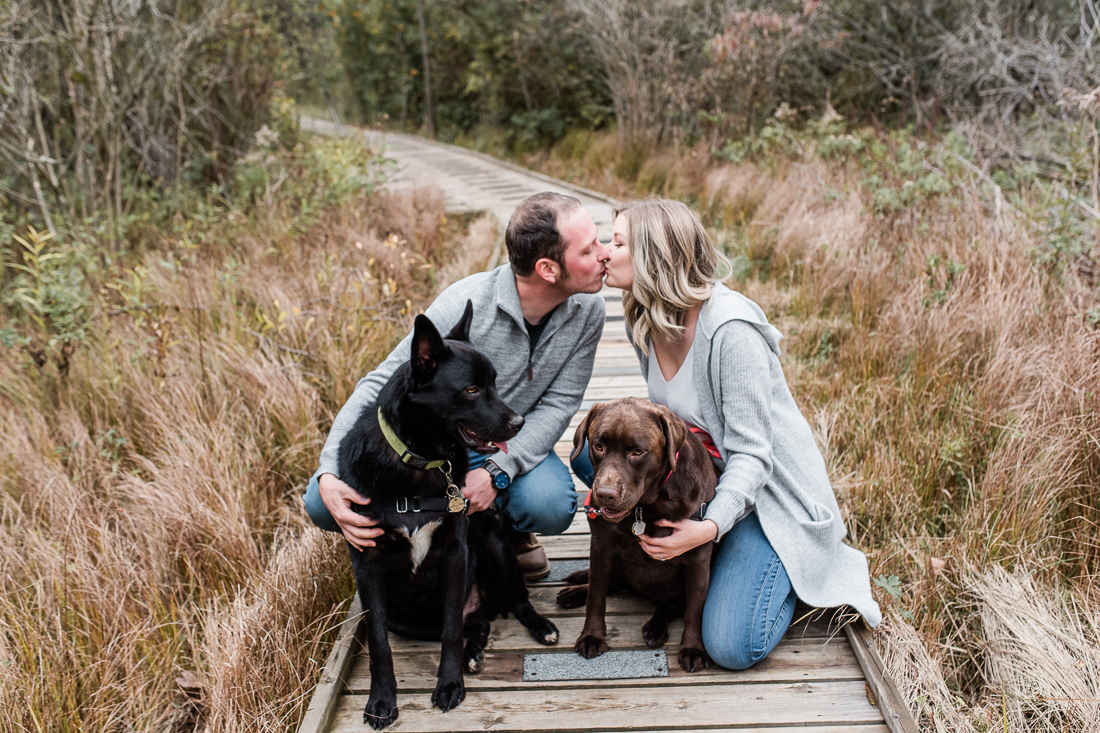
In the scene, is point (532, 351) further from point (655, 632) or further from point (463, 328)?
point (655, 632)

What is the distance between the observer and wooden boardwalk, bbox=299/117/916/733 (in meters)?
2.19

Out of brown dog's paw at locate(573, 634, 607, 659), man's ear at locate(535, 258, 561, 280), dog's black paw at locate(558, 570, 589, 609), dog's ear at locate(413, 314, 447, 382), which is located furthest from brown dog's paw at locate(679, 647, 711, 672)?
man's ear at locate(535, 258, 561, 280)

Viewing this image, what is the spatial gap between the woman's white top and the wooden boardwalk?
0.77 metres

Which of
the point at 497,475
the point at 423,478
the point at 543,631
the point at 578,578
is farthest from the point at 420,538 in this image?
the point at 578,578

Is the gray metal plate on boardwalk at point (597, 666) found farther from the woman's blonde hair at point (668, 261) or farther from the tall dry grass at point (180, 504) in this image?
the woman's blonde hair at point (668, 261)

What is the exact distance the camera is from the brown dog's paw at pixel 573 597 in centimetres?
278

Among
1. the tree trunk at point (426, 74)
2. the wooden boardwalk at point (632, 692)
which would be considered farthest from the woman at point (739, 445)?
the tree trunk at point (426, 74)

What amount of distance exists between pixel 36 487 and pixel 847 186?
23.0ft

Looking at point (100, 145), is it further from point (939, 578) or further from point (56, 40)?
point (939, 578)

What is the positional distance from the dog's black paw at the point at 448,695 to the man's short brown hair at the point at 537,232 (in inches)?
59.3

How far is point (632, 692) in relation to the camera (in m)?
2.30

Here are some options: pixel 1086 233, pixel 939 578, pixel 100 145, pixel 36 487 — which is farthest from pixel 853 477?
pixel 100 145

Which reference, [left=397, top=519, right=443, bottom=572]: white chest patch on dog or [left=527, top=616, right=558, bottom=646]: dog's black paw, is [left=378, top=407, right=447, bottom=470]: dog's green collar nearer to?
[left=397, top=519, right=443, bottom=572]: white chest patch on dog

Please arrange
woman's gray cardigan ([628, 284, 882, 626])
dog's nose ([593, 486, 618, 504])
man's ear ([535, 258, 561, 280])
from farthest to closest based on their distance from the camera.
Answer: man's ear ([535, 258, 561, 280])
woman's gray cardigan ([628, 284, 882, 626])
dog's nose ([593, 486, 618, 504])
